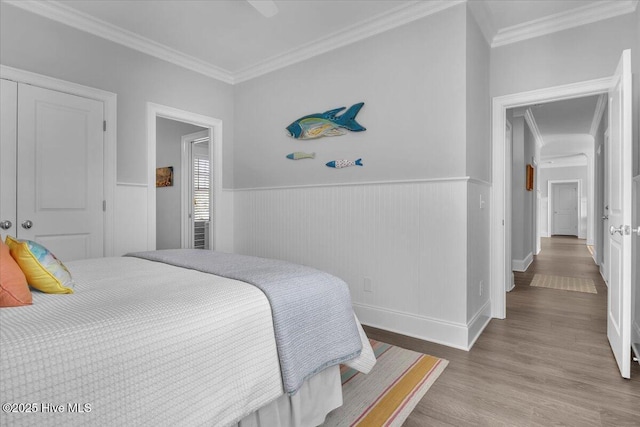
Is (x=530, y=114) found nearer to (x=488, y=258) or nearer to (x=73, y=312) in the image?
(x=488, y=258)

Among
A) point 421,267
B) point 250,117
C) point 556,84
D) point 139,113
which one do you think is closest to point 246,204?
point 250,117

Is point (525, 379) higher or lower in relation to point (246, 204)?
lower

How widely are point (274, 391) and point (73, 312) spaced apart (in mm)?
732

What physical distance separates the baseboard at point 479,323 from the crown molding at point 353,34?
2.41 m

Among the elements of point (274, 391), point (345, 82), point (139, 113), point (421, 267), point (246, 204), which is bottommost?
point (274, 391)

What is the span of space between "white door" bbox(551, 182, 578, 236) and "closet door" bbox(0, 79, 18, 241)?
14.2 metres

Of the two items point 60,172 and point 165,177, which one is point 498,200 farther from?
point 165,177

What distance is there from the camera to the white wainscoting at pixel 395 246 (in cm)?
263

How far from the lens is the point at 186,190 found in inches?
203

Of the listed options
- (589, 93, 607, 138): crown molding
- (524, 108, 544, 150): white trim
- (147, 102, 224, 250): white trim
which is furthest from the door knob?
(147, 102, 224, 250): white trim

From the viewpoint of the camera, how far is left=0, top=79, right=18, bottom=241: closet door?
2.52 meters

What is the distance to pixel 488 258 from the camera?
320 cm

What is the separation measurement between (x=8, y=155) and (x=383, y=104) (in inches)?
114

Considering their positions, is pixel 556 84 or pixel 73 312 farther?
pixel 556 84
